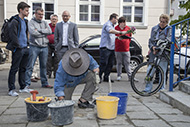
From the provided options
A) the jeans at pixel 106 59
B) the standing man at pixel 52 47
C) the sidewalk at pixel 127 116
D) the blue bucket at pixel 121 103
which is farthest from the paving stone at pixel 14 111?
the standing man at pixel 52 47

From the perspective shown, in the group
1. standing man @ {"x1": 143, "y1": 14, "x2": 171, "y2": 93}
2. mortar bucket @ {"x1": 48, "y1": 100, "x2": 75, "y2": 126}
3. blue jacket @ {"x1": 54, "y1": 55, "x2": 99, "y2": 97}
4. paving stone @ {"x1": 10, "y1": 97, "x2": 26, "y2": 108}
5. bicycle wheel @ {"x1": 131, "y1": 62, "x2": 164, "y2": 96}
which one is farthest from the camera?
standing man @ {"x1": 143, "y1": 14, "x2": 171, "y2": 93}

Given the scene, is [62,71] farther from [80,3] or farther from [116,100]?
[80,3]

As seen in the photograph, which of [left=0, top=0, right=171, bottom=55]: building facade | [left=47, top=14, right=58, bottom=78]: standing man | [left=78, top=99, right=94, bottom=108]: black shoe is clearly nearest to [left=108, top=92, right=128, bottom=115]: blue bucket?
[left=78, top=99, right=94, bottom=108]: black shoe

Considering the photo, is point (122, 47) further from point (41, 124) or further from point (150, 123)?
point (41, 124)

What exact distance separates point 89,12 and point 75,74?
9.88m

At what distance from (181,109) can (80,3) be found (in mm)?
10056

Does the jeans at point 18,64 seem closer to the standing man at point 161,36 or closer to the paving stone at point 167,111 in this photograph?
the standing man at point 161,36

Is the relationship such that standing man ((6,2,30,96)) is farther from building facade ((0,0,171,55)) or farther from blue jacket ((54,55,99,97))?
building facade ((0,0,171,55))

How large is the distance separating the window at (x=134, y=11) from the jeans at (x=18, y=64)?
8911 mm

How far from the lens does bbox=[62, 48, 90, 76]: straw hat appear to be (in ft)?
14.1

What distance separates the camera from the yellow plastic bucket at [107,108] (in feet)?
13.4

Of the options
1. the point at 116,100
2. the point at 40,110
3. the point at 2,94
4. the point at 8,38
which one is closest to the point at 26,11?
the point at 8,38

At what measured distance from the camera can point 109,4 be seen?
44.6 feet

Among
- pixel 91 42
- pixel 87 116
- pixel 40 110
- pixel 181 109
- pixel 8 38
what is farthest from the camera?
pixel 91 42
